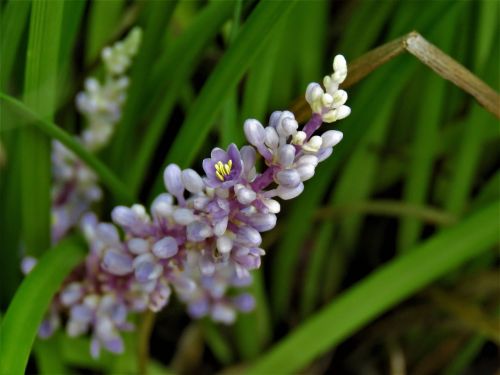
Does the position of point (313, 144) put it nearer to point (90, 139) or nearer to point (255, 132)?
point (255, 132)

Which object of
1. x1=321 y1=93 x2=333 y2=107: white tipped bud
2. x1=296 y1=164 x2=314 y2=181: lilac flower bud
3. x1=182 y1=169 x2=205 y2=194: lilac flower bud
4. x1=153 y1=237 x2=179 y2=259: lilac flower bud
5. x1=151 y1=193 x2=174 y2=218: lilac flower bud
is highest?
x1=151 y1=193 x2=174 y2=218: lilac flower bud

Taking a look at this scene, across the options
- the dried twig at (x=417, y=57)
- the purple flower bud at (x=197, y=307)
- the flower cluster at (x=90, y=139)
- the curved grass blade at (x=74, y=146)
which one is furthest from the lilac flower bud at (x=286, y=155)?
the purple flower bud at (x=197, y=307)

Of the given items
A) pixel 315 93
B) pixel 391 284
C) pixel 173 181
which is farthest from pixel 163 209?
pixel 391 284

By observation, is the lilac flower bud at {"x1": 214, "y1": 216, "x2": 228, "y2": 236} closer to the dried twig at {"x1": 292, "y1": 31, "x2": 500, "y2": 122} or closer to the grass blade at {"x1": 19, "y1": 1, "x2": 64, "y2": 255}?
the dried twig at {"x1": 292, "y1": 31, "x2": 500, "y2": 122}

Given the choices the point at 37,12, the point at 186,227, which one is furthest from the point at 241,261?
the point at 37,12

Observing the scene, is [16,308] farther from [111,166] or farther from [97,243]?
[111,166]

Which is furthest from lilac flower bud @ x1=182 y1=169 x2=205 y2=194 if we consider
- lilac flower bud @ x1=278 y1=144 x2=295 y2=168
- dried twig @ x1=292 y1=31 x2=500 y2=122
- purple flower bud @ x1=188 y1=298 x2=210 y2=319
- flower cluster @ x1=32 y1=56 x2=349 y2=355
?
purple flower bud @ x1=188 y1=298 x2=210 y2=319
